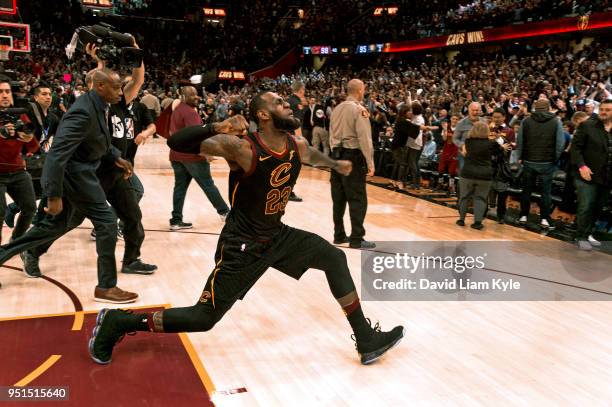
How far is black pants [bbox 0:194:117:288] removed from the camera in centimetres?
423

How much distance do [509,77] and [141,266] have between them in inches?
570

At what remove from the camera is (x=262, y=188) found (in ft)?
10.4

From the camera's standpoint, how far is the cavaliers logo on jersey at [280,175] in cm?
317

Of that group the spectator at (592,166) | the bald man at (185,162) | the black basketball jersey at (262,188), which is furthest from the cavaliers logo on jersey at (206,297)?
the spectator at (592,166)

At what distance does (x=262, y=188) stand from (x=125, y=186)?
209cm

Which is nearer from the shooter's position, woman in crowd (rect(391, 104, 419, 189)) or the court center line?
the court center line

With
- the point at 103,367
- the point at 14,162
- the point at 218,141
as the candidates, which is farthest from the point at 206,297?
the point at 14,162

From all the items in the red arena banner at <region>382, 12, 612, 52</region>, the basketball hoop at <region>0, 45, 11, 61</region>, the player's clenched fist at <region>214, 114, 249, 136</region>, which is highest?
the red arena banner at <region>382, 12, 612, 52</region>

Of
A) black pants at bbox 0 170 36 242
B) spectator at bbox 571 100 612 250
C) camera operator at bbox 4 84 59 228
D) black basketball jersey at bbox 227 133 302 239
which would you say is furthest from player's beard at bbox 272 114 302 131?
spectator at bbox 571 100 612 250

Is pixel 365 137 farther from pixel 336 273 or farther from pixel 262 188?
pixel 262 188

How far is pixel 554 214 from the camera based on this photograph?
320 inches

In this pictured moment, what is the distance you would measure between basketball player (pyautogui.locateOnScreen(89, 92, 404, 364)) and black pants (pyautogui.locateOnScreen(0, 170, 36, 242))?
2278 mm

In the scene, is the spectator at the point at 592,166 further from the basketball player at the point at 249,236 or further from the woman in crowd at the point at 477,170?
the basketball player at the point at 249,236

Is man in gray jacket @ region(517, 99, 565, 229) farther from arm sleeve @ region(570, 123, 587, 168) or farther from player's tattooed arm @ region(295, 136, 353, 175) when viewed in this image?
player's tattooed arm @ region(295, 136, 353, 175)
